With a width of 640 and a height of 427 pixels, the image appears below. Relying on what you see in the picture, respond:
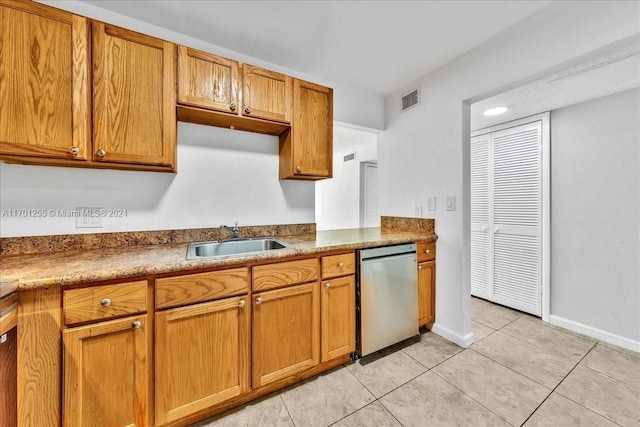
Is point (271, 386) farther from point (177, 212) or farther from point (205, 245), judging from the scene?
point (177, 212)

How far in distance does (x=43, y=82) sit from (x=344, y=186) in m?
4.40

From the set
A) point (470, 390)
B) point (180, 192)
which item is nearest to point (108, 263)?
point (180, 192)

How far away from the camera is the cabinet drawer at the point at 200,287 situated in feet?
3.98

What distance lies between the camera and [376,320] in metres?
1.89

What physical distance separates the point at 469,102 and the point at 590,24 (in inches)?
29.7

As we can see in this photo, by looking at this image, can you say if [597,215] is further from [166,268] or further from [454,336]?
[166,268]

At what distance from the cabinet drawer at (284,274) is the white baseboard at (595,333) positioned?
2557 millimetres

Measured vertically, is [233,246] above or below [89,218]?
below

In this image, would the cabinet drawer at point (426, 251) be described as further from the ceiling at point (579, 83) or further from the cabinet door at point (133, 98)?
the cabinet door at point (133, 98)

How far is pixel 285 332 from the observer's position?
1.54 meters

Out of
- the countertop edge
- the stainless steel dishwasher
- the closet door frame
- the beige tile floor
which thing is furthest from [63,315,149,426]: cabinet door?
the closet door frame

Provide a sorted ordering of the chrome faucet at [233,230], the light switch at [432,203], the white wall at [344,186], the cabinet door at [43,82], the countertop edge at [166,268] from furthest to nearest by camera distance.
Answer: the white wall at [344,186] → the light switch at [432,203] → the chrome faucet at [233,230] → the cabinet door at [43,82] → the countertop edge at [166,268]

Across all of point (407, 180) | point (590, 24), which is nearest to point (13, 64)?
point (407, 180)

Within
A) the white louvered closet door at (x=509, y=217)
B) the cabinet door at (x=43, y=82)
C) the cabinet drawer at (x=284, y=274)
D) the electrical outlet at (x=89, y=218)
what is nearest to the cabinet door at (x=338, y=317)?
the cabinet drawer at (x=284, y=274)
